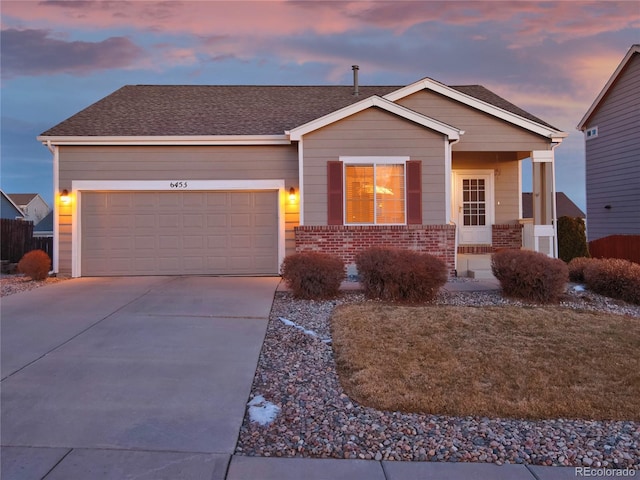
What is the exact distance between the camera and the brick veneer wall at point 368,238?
1186cm

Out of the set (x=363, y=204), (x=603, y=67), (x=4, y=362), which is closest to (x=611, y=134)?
(x=603, y=67)

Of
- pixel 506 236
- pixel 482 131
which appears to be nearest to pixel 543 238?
pixel 506 236

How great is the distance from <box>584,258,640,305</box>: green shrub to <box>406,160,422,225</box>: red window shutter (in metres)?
3.86

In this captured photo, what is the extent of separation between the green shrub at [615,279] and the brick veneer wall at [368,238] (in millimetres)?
3126

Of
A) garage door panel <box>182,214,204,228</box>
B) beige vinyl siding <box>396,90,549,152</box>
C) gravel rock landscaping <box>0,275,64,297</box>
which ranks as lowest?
gravel rock landscaping <box>0,275,64,297</box>

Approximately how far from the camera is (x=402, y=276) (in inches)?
351

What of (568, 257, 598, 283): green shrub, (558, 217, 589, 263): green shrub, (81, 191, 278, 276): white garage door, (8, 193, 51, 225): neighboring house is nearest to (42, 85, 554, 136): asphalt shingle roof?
(81, 191, 278, 276): white garage door

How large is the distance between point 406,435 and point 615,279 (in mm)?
7744

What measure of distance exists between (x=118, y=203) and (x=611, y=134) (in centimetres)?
1598

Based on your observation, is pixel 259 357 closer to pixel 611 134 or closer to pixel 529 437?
pixel 529 437

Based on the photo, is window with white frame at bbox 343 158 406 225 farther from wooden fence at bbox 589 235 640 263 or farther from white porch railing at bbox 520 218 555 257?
wooden fence at bbox 589 235 640 263

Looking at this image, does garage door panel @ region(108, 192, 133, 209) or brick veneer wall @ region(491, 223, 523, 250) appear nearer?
garage door panel @ region(108, 192, 133, 209)

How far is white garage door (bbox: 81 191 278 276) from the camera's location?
490 inches

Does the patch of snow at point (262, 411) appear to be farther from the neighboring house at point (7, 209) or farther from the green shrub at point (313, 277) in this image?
the neighboring house at point (7, 209)
